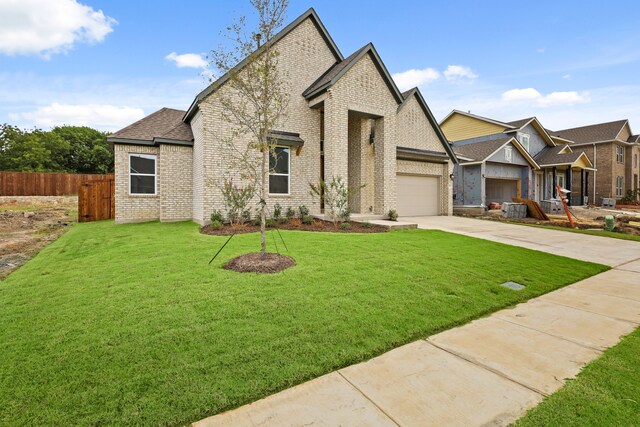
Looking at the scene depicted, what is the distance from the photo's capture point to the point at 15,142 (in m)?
36.8

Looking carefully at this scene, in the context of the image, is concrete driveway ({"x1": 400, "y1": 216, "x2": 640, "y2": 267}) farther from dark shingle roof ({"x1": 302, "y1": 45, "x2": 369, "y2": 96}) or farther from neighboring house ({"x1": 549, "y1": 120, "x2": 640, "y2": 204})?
neighboring house ({"x1": 549, "y1": 120, "x2": 640, "y2": 204})

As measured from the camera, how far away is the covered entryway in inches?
914

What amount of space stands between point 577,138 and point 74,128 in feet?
214

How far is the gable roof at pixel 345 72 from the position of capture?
11.7 meters

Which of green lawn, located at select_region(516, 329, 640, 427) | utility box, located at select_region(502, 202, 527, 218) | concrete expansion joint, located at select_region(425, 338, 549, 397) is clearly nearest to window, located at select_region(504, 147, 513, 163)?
utility box, located at select_region(502, 202, 527, 218)

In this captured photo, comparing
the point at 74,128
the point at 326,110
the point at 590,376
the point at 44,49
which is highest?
the point at 74,128

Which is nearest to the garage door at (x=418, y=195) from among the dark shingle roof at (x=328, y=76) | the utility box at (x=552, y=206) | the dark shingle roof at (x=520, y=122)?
the dark shingle roof at (x=328, y=76)

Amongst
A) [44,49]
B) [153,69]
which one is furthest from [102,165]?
[153,69]

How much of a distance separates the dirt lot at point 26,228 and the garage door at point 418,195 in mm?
14571

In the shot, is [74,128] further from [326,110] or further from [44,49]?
[326,110]

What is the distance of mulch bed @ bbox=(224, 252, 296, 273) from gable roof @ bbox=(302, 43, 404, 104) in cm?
826

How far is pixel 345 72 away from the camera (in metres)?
11.8

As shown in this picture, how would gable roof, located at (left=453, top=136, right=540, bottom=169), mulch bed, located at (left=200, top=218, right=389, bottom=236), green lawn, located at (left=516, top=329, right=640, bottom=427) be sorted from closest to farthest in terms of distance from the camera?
green lawn, located at (left=516, top=329, right=640, bottom=427) < mulch bed, located at (left=200, top=218, right=389, bottom=236) < gable roof, located at (left=453, top=136, right=540, bottom=169)

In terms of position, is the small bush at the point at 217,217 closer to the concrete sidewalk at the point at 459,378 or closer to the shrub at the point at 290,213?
the shrub at the point at 290,213
